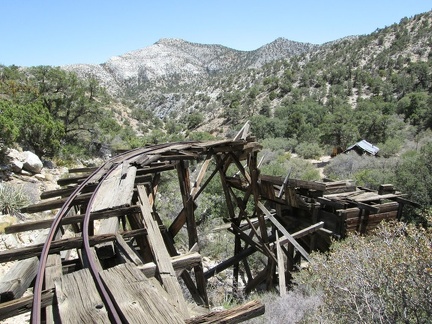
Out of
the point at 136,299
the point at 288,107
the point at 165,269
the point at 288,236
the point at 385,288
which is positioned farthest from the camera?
the point at 288,107

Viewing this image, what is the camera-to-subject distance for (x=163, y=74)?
106 meters

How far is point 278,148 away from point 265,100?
2415cm

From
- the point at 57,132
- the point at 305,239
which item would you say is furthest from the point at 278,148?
the point at 305,239

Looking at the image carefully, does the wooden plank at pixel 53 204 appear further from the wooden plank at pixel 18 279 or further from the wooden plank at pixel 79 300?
the wooden plank at pixel 79 300

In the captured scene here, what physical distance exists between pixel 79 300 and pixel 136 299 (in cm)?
35

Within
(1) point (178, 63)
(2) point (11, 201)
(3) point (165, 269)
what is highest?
(1) point (178, 63)

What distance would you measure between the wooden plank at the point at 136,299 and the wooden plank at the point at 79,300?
90 mm

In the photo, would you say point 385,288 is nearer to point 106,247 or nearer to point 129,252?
point 129,252

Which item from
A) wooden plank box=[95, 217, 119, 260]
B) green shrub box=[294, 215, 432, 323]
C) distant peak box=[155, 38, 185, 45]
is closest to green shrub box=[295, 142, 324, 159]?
green shrub box=[294, 215, 432, 323]

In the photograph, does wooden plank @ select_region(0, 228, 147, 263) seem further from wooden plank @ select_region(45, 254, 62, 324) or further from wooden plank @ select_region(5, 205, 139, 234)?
wooden plank @ select_region(5, 205, 139, 234)

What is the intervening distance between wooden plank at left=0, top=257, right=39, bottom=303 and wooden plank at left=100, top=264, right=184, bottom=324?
59 cm

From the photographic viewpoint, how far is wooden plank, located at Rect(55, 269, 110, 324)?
1852mm

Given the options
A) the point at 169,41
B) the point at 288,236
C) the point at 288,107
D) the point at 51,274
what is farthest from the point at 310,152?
the point at 169,41

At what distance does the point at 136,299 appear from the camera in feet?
6.53
